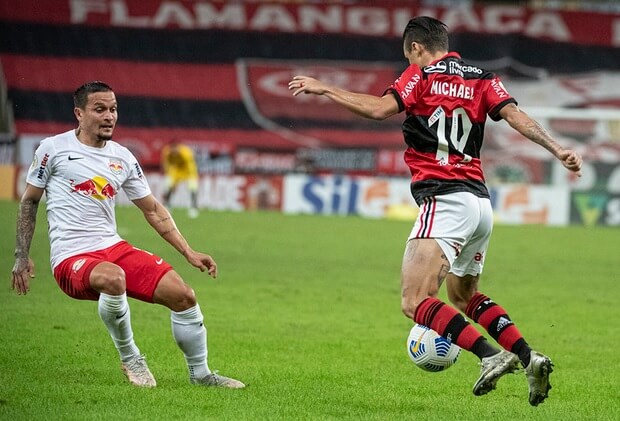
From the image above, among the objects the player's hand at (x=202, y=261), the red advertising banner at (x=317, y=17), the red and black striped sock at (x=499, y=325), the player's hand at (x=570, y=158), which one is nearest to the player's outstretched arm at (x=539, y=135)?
the player's hand at (x=570, y=158)

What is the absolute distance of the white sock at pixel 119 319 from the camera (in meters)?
7.00

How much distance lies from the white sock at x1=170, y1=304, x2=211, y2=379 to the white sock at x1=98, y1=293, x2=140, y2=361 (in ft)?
1.05

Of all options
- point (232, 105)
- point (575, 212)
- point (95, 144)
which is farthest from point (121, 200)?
point (95, 144)

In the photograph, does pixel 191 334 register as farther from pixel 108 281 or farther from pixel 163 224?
pixel 163 224

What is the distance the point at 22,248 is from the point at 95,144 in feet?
2.81

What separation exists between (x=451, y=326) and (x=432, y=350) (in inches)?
8.7

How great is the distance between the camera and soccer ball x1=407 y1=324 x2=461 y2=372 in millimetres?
6371

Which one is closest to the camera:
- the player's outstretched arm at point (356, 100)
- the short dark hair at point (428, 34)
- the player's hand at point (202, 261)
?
the player's outstretched arm at point (356, 100)

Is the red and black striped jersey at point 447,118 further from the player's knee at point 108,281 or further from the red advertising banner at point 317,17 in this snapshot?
the red advertising banner at point 317,17

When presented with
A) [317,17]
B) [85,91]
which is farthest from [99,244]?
[317,17]

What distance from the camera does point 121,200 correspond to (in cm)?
3144

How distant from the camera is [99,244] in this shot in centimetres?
731

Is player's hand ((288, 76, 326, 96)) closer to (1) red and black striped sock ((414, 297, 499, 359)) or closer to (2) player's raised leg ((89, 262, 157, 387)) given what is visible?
(1) red and black striped sock ((414, 297, 499, 359))

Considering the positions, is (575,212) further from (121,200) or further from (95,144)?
(95,144)
